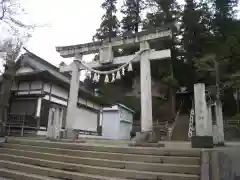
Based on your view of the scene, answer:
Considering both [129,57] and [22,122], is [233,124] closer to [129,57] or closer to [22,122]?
[129,57]

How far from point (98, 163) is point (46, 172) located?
1.44 m

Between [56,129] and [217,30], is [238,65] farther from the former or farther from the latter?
[56,129]

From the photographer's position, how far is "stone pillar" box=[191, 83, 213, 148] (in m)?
6.14

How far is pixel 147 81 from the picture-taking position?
8594 millimetres

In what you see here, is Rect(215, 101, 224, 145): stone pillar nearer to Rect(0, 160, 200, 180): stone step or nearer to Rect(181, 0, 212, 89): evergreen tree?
Rect(0, 160, 200, 180): stone step

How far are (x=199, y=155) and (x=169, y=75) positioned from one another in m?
22.5

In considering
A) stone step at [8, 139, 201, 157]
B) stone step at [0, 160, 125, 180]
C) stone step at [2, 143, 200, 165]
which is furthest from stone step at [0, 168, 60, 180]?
stone step at [8, 139, 201, 157]

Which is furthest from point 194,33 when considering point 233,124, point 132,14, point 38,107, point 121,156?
point 121,156

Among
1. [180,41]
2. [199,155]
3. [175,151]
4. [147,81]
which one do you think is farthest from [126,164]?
[180,41]

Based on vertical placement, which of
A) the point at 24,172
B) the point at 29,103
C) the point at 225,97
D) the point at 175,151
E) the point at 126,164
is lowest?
the point at 24,172

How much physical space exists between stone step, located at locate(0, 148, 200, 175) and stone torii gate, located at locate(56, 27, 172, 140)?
2.77m

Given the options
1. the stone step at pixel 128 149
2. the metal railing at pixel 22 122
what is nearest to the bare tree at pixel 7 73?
the metal railing at pixel 22 122

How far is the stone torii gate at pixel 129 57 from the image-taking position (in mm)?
8328

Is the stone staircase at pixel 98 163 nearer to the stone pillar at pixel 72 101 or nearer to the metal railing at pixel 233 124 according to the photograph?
the stone pillar at pixel 72 101
